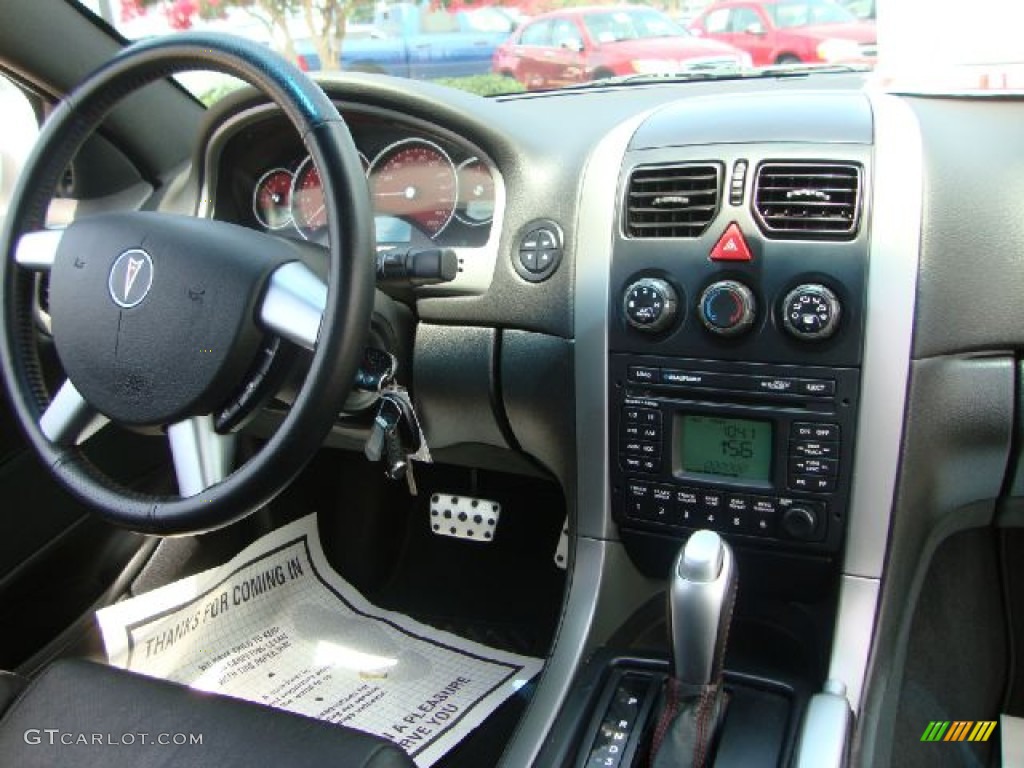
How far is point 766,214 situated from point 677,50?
0.64 m

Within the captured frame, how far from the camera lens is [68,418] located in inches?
45.3

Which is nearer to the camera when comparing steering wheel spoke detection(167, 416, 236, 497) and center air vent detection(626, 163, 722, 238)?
steering wheel spoke detection(167, 416, 236, 497)

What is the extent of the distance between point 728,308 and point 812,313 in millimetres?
101

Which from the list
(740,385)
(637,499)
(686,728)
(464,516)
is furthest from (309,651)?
(740,385)

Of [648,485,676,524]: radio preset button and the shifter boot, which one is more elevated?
[648,485,676,524]: radio preset button

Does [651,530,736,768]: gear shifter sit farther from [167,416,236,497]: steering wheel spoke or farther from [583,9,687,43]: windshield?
[583,9,687,43]: windshield

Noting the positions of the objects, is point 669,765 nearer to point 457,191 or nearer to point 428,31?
point 457,191

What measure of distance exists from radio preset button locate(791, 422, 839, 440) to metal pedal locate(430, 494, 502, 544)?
831mm

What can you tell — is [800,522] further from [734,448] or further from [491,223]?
[491,223]

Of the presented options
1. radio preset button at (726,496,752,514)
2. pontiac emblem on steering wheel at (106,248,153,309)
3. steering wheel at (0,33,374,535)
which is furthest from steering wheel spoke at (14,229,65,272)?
radio preset button at (726,496,752,514)

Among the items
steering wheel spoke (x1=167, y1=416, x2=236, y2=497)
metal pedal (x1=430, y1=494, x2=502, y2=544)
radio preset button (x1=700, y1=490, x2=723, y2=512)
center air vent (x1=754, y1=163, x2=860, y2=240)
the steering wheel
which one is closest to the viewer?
the steering wheel

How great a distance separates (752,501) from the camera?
4.19 ft

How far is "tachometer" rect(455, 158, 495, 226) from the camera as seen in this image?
1.50m

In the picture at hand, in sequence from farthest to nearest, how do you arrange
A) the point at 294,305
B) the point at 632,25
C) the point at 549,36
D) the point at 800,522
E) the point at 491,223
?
the point at 549,36, the point at 632,25, the point at 491,223, the point at 800,522, the point at 294,305
